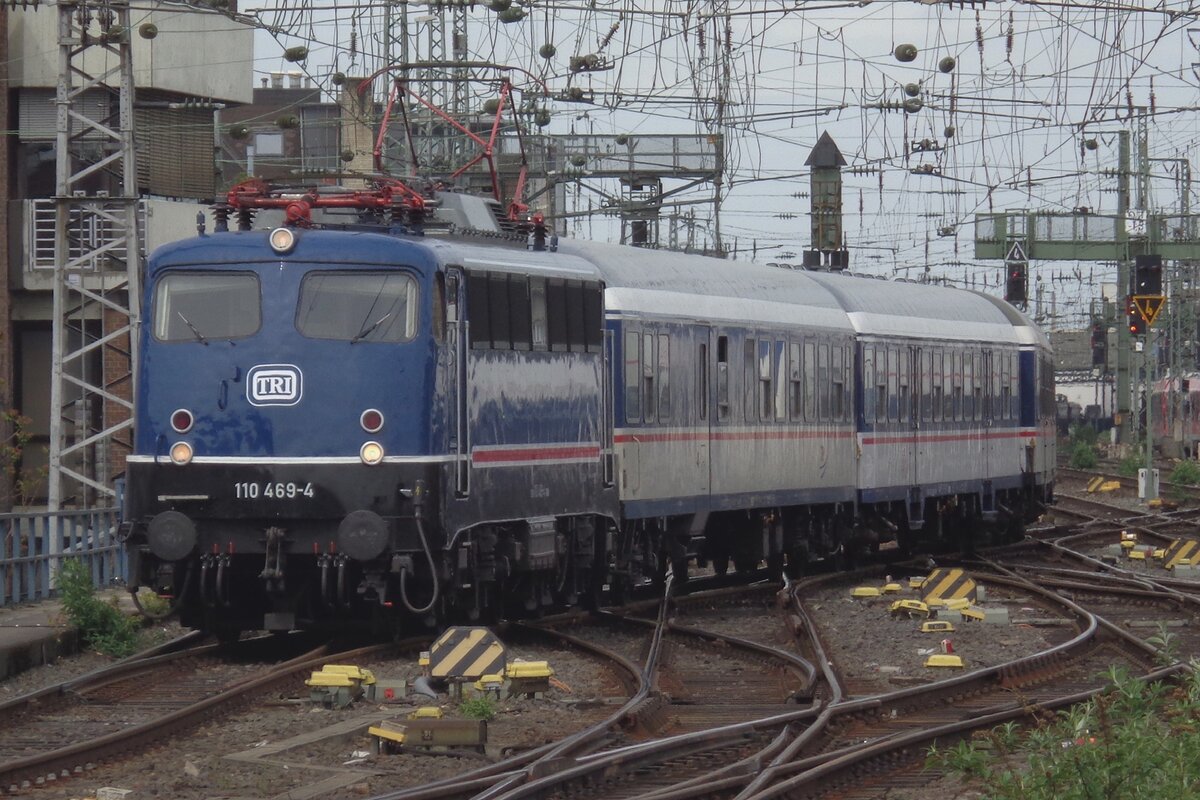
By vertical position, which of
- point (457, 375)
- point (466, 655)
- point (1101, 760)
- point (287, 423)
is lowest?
point (466, 655)

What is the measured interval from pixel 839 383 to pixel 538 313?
855 cm

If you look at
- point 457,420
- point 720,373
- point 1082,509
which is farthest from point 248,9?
point 1082,509

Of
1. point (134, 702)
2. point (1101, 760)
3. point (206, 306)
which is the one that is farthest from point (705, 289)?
point (1101, 760)

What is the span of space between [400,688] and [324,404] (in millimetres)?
2760

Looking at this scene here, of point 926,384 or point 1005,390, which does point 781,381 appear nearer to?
point 926,384

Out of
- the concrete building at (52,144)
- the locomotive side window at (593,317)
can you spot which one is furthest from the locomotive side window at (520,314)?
the concrete building at (52,144)

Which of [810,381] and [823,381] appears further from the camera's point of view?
[823,381]

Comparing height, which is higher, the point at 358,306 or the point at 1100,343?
the point at 1100,343

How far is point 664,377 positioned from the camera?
2022cm

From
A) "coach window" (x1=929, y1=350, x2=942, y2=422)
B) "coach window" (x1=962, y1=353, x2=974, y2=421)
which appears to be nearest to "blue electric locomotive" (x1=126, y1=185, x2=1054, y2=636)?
"coach window" (x1=929, y1=350, x2=942, y2=422)

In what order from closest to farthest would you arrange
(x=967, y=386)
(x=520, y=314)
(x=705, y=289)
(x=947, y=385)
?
(x=520, y=314) < (x=705, y=289) < (x=947, y=385) < (x=967, y=386)

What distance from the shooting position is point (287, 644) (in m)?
16.7

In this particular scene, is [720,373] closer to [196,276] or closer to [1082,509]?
[196,276]

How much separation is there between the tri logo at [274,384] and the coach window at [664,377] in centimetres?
533
